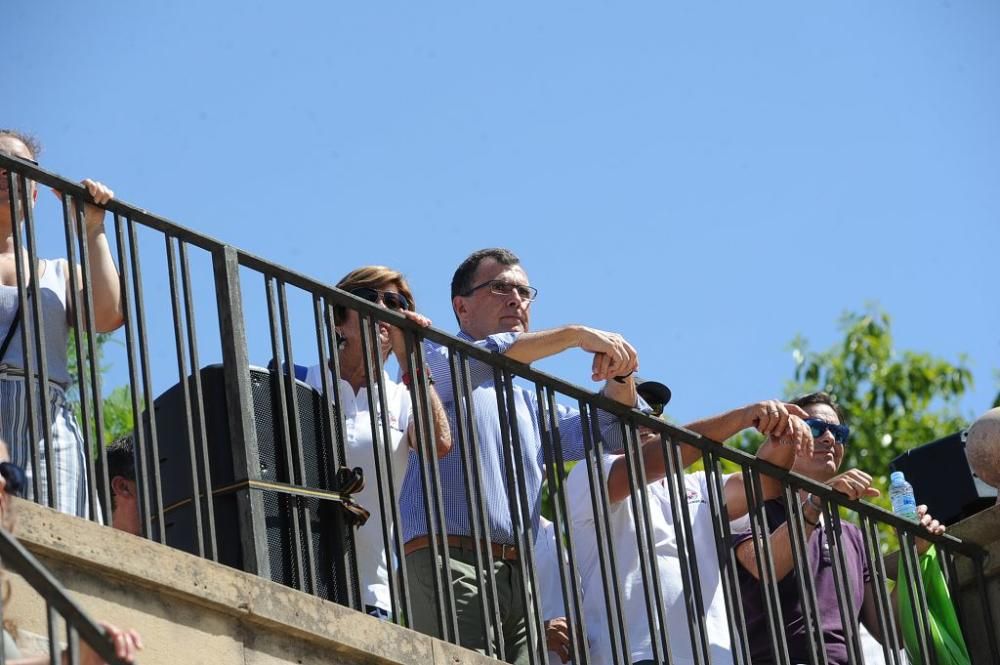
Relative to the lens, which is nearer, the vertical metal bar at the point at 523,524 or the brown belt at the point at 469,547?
the vertical metal bar at the point at 523,524

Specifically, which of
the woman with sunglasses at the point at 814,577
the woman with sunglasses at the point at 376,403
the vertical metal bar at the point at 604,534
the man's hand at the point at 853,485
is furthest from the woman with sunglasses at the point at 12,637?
the man's hand at the point at 853,485

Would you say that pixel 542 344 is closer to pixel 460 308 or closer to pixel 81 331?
pixel 460 308

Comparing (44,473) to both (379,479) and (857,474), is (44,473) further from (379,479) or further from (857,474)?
(857,474)

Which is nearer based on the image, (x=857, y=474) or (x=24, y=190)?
(x=24, y=190)

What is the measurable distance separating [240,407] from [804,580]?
7.49 ft

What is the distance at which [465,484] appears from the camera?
639cm

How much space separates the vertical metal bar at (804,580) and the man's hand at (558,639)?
88 centimetres

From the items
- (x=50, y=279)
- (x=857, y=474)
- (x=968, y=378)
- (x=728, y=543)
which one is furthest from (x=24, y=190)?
(x=968, y=378)

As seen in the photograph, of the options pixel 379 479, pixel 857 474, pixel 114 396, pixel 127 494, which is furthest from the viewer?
pixel 114 396

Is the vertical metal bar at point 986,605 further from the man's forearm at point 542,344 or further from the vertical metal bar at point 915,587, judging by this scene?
the man's forearm at point 542,344

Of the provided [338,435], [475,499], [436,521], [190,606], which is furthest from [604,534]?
[190,606]

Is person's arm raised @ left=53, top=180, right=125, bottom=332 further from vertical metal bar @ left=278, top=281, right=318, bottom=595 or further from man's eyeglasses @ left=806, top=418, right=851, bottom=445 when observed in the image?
man's eyeglasses @ left=806, top=418, right=851, bottom=445

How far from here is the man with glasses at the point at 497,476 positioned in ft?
21.5

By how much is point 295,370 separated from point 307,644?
3.87ft
